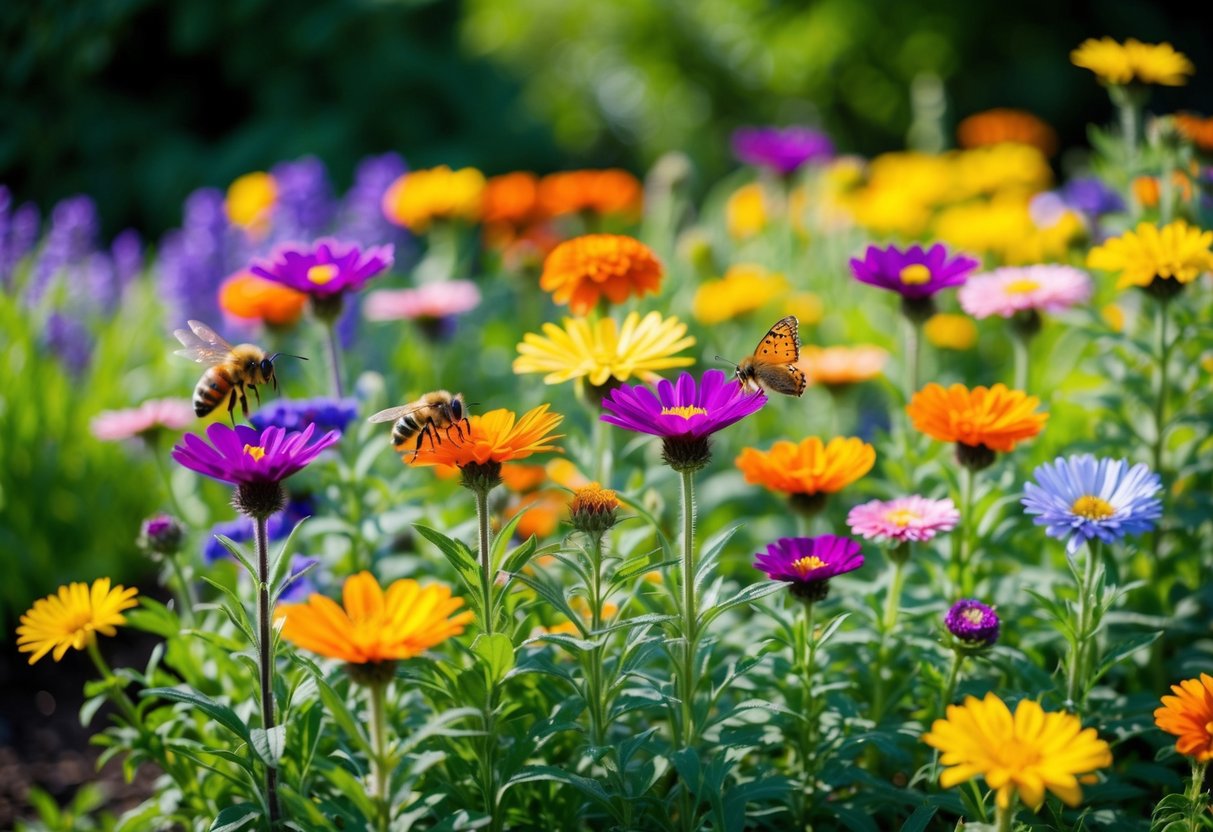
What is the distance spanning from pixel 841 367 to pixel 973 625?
1034 mm

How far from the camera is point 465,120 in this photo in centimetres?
626

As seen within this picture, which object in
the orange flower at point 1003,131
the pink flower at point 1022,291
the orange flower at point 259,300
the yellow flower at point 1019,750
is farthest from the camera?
the orange flower at point 1003,131

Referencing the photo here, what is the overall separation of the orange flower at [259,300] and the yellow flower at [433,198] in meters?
0.71

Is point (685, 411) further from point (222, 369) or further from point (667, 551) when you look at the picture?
point (222, 369)

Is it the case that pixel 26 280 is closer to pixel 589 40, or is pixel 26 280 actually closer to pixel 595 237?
pixel 595 237

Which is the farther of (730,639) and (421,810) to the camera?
(730,639)

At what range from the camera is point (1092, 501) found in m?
1.71

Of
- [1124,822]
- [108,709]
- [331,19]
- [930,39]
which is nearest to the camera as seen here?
[1124,822]

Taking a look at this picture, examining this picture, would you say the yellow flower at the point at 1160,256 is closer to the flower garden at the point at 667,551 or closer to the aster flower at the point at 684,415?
the flower garden at the point at 667,551

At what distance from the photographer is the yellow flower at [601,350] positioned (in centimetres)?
180

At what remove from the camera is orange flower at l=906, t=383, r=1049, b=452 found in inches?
70.1

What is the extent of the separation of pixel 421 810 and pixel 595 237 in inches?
44.5

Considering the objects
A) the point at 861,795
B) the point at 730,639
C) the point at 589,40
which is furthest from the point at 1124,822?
the point at 589,40

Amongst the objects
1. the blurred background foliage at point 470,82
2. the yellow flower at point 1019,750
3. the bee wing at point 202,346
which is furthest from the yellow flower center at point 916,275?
the blurred background foliage at point 470,82
